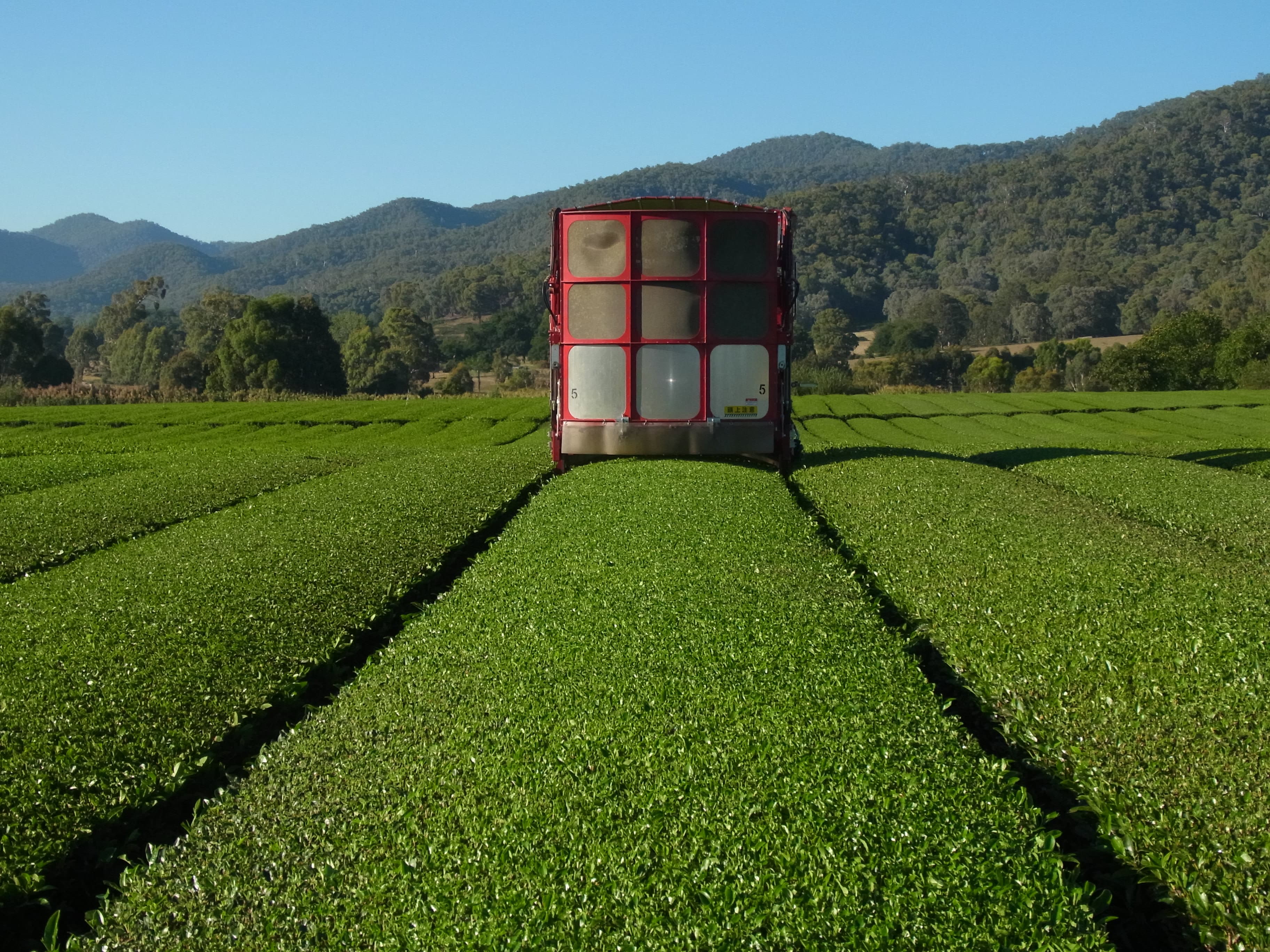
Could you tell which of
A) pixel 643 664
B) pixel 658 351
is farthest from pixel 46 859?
pixel 658 351

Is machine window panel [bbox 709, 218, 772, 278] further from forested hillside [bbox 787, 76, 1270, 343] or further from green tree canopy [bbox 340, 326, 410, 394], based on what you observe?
forested hillside [bbox 787, 76, 1270, 343]

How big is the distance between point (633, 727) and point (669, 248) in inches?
483

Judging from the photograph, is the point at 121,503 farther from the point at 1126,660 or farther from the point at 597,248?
the point at 1126,660

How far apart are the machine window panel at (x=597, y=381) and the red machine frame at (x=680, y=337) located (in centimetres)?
5

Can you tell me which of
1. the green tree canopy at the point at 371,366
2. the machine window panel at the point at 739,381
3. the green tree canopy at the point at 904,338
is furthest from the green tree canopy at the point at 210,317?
the machine window panel at the point at 739,381

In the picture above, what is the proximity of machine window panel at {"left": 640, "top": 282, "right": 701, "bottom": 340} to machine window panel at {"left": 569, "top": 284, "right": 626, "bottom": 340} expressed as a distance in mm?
330

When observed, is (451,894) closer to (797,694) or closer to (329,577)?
(797,694)

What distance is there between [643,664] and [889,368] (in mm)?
73648

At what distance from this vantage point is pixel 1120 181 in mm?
163000

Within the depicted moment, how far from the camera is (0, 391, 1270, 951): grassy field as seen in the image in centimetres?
464

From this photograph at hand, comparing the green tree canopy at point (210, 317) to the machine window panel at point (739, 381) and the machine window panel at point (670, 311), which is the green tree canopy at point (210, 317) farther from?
→ the machine window panel at point (739, 381)


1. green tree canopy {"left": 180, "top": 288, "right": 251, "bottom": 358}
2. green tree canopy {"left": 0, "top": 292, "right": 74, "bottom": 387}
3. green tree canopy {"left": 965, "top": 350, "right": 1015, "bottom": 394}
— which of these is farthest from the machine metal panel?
green tree canopy {"left": 180, "top": 288, "right": 251, "bottom": 358}

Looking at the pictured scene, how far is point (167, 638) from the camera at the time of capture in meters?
8.44

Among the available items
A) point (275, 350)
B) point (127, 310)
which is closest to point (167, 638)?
point (275, 350)
